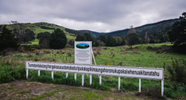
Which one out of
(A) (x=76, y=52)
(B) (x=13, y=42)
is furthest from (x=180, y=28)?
(B) (x=13, y=42)

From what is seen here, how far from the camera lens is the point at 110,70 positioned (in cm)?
657

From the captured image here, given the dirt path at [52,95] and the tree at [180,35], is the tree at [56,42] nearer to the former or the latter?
the tree at [180,35]

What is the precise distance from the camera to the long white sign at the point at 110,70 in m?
5.83

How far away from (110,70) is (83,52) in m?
2.17

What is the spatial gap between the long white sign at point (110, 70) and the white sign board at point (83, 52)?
0.55 meters

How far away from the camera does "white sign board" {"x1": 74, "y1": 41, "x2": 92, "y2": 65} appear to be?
7.62 metres

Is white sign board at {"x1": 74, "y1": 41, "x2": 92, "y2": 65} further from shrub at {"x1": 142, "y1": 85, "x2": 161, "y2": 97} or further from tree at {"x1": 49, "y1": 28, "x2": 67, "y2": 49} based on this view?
tree at {"x1": 49, "y1": 28, "x2": 67, "y2": 49}

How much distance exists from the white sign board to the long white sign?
21.7 inches

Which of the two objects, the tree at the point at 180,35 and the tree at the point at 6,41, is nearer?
the tree at the point at 6,41

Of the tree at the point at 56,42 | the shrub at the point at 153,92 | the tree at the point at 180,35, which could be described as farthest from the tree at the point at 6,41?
the tree at the point at 180,35

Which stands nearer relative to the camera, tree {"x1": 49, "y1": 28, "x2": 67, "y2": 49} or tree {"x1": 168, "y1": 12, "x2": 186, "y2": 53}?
tree {"x1": 168, "y1": 12, "x2": 186, "y2": 53}

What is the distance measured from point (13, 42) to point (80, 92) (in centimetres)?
2463

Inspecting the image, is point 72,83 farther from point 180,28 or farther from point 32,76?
point 180,28

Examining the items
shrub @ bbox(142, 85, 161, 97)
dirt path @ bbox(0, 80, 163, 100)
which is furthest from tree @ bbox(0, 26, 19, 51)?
shrub @ bbox(142, 85, 161, 97)
